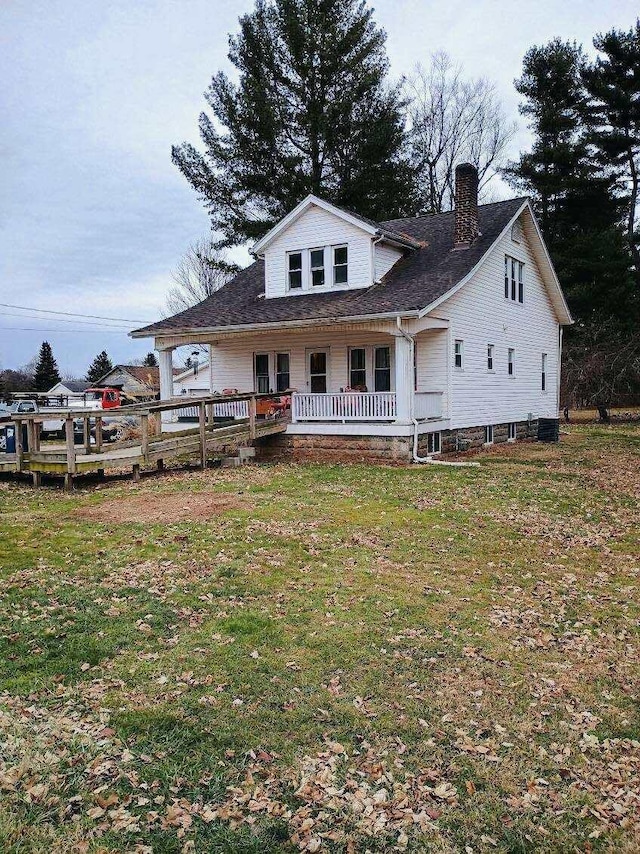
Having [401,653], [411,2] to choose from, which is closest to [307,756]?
[401,653]

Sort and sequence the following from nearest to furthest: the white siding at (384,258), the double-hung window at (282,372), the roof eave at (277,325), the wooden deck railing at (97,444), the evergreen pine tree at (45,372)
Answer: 1. the wooden deck railing at (97,444)
2. the roof eave at (277,325)
3. the white siding at (384,258)
4. the double-hung window at (282,372)
5. the evergreen pine tree at (45,372)

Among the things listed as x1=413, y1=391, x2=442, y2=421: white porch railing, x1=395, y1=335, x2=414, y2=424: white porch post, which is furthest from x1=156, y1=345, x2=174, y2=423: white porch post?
x1=413, y1=391, x2=442, y2=421: white porch railing

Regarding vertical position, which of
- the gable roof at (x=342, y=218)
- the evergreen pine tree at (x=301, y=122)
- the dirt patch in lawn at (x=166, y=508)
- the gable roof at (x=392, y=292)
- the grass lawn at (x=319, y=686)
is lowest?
the grass lawn at (x=319, y=686)

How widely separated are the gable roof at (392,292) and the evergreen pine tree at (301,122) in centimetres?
938

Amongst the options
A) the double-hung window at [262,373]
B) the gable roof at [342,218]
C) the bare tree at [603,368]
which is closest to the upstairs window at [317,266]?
the gable roof at [342,218]

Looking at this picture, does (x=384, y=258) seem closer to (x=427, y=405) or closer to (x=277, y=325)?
(x=277, y=325)

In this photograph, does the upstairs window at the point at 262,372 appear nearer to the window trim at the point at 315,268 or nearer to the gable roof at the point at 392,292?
the gable roof at the point at 392,292

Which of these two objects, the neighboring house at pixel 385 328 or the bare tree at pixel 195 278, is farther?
the bare tree at pixel 195 278

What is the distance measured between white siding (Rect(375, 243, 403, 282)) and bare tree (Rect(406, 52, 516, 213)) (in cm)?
1921

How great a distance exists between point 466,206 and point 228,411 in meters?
9.52

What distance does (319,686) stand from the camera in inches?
177

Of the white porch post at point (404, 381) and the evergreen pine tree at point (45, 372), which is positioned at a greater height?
the evergreen pine tree at point (45, 372)

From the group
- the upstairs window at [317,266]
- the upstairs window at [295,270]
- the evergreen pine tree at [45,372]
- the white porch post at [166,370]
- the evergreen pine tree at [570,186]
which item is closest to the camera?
the upstairs window at [317,266]

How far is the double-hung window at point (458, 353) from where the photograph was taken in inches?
691
